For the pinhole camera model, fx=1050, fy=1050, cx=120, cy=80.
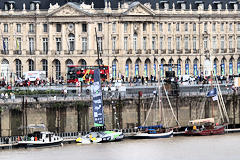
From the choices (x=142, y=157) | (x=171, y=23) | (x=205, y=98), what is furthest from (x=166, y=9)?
(x=142, y=157)

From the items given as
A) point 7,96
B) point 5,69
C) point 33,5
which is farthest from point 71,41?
point 7,96

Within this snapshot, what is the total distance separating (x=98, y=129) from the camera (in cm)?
11581

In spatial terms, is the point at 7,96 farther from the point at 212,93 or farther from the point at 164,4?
the point at 164,4

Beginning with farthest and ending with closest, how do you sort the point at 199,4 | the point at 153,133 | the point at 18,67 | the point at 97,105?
the point at 199,4 → the point at 18,67 → the point at 153,133 → the point at 97,105

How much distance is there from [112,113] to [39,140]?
14933mm

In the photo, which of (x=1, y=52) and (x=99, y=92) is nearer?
(x=99, y=92)

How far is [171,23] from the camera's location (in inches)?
6865

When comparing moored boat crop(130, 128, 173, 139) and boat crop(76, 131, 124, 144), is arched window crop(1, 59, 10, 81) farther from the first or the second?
boat crop(76, 131, 124, 144)

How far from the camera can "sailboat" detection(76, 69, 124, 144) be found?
372ft

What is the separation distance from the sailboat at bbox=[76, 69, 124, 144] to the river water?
115cm

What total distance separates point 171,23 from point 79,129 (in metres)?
57.9

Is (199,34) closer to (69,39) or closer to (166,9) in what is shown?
(166,9)

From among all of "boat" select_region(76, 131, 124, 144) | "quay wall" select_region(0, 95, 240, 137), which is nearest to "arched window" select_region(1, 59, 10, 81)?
"quay wall" select_region(0, 95, 240, 137)

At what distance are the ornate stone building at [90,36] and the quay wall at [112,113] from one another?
35.5m
